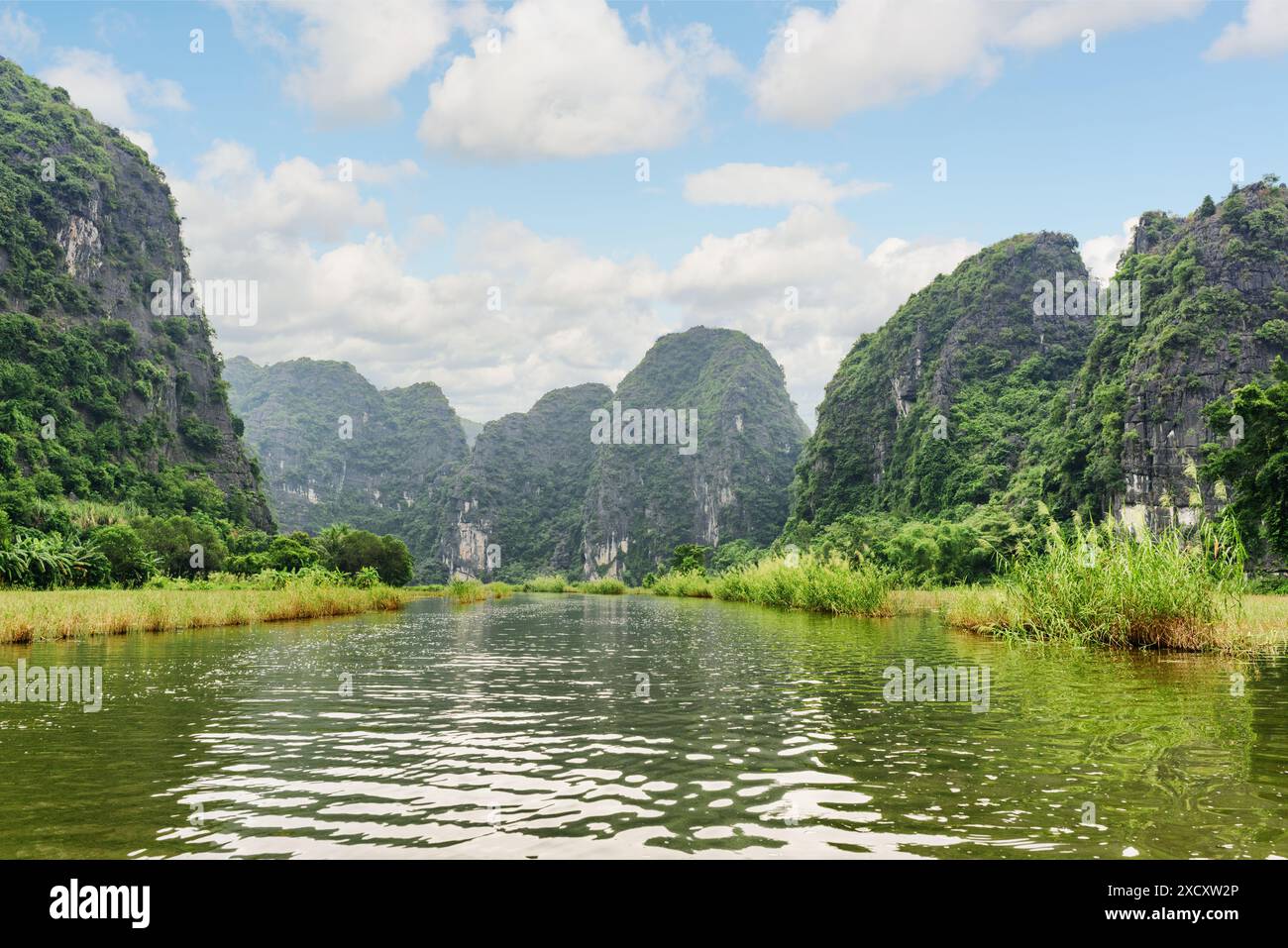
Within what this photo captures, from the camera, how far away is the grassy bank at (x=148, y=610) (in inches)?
831

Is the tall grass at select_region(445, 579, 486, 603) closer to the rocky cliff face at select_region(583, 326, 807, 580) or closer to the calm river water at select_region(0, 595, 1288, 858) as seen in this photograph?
the calm river water at select_region(0, 595, 1288, 858)

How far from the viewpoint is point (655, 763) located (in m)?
8.23

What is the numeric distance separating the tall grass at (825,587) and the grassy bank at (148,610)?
67.6ft

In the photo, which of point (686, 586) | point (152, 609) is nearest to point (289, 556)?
point (686, 586)

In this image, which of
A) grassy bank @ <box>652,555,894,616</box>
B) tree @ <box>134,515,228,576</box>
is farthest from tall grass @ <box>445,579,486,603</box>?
grassy bank @ <box>652,555,894,616</box>

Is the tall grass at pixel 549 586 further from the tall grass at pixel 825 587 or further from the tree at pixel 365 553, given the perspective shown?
the tall grass at pixel 825 587

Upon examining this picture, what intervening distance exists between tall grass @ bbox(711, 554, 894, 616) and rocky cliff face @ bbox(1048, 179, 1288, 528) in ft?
118

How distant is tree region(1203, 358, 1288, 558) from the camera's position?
28906 mm

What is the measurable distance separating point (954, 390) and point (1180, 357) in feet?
121

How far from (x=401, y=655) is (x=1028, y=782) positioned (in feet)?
49.3
